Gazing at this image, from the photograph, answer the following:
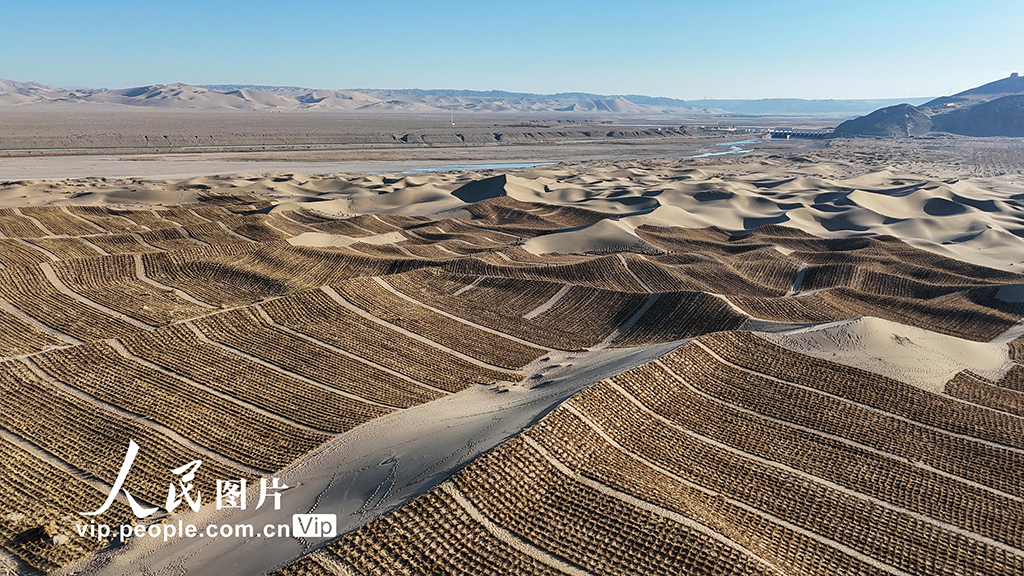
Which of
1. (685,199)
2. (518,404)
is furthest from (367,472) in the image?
(685,199)

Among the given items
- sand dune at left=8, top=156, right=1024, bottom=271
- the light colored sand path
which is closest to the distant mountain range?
sand dune at left=8, top=156, right=1024, bottom=271

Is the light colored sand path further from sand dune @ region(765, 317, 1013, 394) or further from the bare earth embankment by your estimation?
sand dune @ region(765, 317, 1013, 394)

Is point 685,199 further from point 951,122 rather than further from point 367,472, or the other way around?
point 951,122

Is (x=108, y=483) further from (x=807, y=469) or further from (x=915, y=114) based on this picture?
(x=915, y=114)

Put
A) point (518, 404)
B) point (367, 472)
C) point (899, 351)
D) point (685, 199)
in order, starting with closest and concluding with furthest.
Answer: point (367, 472), point (518, 404), point (899, 351), point (685, 199)

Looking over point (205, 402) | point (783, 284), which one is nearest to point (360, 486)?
point (205, 402)

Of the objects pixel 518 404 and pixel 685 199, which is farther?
pixel 685 199

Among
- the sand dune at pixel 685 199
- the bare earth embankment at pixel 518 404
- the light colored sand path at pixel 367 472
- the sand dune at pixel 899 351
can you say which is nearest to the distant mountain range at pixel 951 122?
the sand dune at pixel 685 199

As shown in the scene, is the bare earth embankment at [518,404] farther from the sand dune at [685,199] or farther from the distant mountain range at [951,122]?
the distant mountain range at [951,122]
